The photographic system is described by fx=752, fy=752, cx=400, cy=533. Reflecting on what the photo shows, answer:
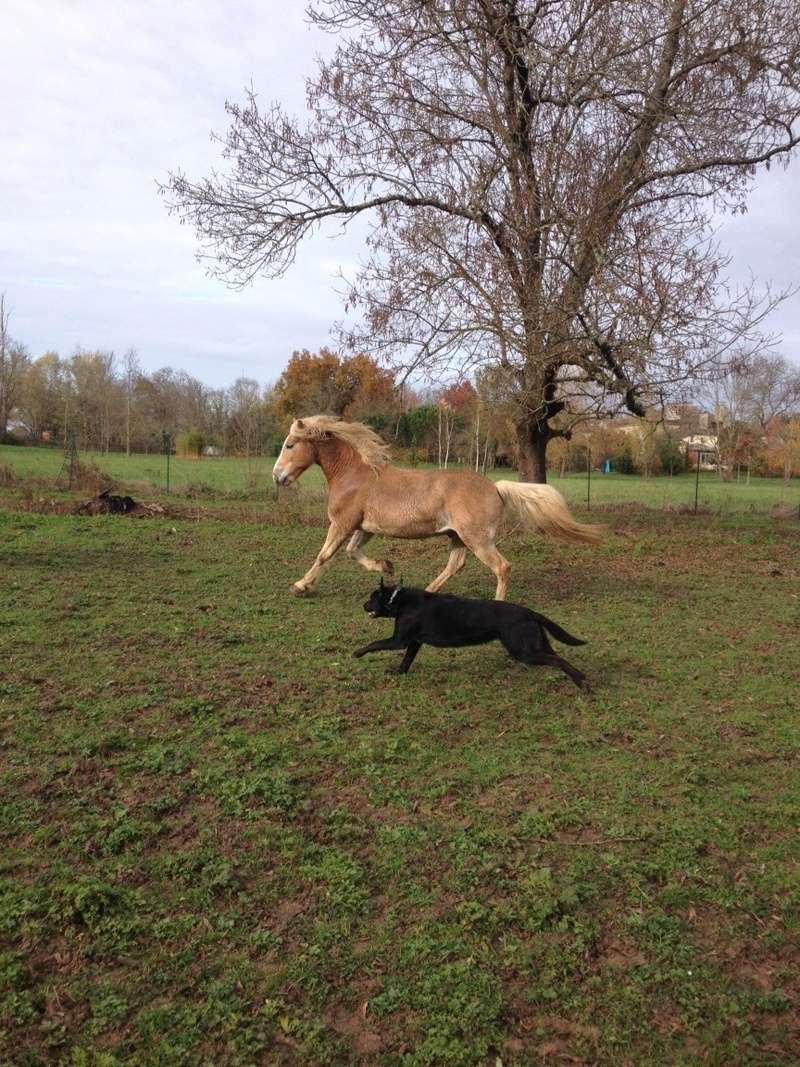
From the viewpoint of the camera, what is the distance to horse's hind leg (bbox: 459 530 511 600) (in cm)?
777

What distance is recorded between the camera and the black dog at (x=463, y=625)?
539 centimetres

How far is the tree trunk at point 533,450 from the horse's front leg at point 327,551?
7.63 meters

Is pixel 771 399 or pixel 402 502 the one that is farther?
pixel 771 399

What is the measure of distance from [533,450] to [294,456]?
779 cm

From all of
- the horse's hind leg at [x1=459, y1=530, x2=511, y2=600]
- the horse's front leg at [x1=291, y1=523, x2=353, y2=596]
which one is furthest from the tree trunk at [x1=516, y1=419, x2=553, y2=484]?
the horse's front leg at [x1=291, y1=523, x2=353, y2=596]

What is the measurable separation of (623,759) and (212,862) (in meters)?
2.38

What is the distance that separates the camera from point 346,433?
27.5ft

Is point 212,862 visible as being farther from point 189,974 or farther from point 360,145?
point 360,145

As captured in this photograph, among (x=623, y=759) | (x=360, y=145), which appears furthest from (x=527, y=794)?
(x=360, y=145)

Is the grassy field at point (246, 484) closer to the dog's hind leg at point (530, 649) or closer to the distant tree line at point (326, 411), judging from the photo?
the distant tree line at point (326, 411)

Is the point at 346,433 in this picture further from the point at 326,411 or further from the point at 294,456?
the point at 326,411

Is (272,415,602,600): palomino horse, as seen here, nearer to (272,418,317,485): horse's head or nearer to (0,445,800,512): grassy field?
(272,418,317,485): horse's head

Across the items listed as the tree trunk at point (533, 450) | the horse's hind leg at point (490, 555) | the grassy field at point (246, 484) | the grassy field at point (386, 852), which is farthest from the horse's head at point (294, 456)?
the grassy field at point (246, 484)

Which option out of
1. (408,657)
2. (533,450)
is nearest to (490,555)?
(408,657)
